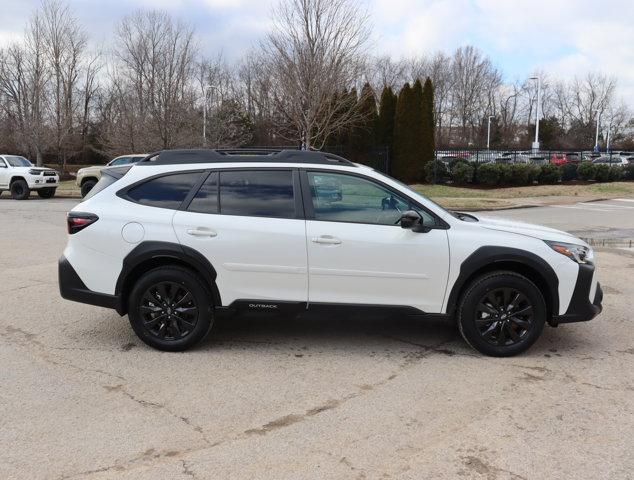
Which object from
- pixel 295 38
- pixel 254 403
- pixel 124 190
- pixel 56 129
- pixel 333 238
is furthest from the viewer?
pixel 56 129

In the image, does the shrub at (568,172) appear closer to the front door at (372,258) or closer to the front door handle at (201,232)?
the front door at (372,258)

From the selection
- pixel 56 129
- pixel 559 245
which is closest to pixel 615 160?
pixel 56 129

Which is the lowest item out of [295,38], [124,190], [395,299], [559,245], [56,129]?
[395,299]

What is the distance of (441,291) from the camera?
190 inches

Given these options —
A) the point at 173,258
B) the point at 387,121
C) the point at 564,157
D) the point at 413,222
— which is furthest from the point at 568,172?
the point at 173,258

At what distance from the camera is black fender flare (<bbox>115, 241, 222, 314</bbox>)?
484cm

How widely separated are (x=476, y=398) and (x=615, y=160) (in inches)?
1585

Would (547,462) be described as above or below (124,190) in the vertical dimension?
below

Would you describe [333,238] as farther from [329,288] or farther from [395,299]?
[395,299]

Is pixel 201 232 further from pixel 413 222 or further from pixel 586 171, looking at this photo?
pixel 586 171

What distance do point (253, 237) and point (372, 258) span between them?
1004mm

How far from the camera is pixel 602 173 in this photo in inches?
1206

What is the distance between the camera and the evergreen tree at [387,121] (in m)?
28.6

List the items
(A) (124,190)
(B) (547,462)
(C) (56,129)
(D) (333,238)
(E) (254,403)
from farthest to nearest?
(C) (56,129)
(A) (124,190)
(D) (333,238)
(E) (254,403)
(B) (547,462)
